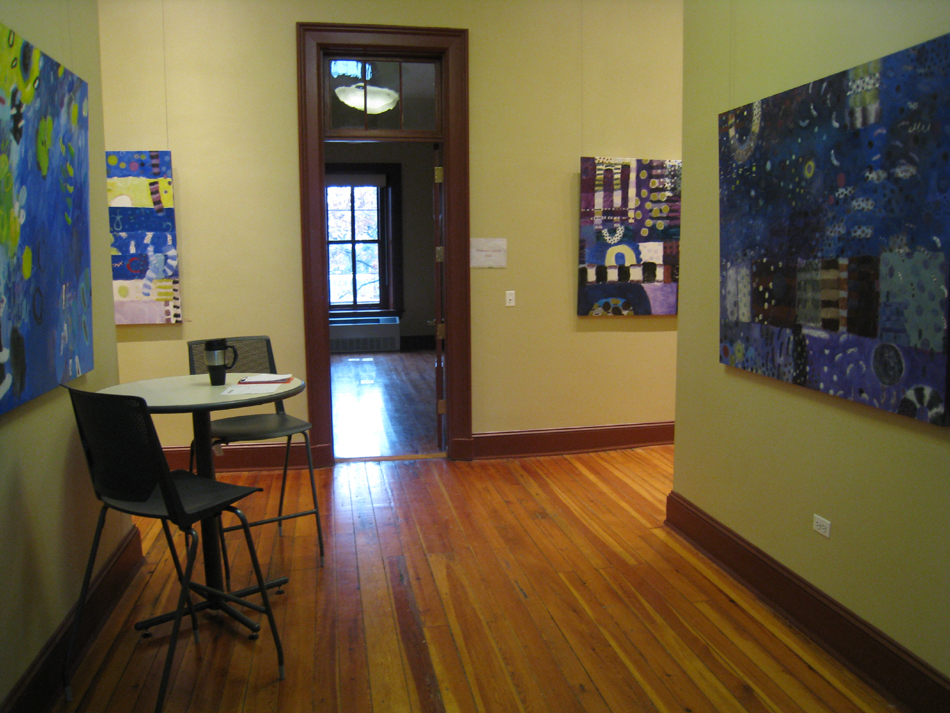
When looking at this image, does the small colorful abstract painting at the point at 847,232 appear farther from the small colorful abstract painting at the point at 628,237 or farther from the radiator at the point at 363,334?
the radiator at the point at 363,334

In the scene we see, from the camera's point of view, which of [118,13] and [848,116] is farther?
[118,13]

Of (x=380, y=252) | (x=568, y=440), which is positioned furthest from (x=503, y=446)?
(x=380, y=252)

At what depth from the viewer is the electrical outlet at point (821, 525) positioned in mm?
2630

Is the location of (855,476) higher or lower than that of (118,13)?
lower

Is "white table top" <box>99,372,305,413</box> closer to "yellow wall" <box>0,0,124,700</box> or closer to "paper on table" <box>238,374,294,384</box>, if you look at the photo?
"paper on table" <box>238,374,294,384</box>

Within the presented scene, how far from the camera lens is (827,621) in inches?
103

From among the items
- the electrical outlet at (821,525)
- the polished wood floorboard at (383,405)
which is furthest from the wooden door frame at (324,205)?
the electrical outlet at (821,525)

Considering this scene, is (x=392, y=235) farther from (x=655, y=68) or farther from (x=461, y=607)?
(x=461, y=607)

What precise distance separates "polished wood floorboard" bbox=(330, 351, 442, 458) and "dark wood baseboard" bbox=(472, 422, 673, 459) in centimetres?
42

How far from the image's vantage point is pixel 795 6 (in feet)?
8.88

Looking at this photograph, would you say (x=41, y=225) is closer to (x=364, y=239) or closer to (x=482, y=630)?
(x=482, y=630)

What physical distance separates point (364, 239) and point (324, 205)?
6120 millimetres

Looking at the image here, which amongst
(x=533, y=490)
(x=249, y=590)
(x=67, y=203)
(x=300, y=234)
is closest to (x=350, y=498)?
(x=533, y=490)

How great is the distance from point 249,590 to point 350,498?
1.40 meters
